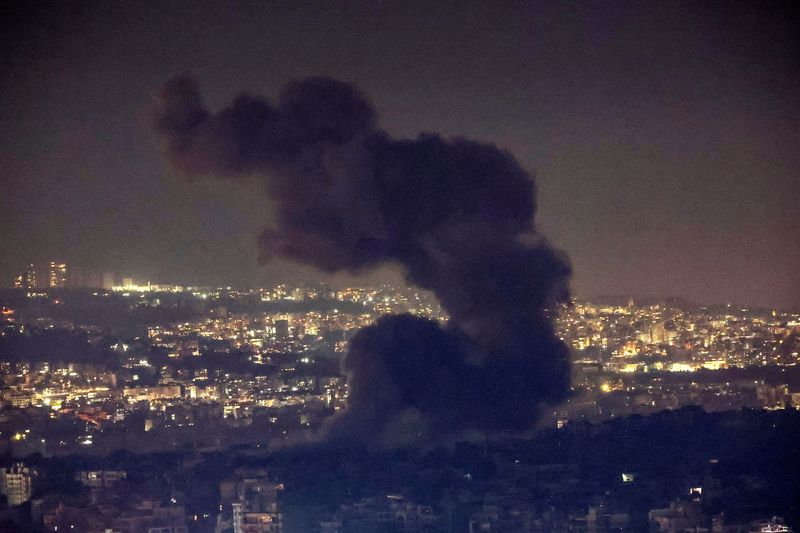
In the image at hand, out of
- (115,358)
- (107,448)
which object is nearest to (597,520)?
(107,448)

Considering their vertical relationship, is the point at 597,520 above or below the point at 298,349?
below

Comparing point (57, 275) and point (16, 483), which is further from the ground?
point (57, 275)

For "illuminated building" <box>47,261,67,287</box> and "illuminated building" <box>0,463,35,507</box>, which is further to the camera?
"illuminated building" <box>47,261,67,287</box>

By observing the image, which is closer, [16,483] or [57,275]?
[16,483]

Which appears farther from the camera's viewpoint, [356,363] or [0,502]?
[356,363]

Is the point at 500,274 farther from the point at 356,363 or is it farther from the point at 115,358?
the point at 115,358

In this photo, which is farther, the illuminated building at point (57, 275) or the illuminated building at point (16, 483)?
the illuminated building at point (57, 275)

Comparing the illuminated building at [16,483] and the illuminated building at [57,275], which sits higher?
the illuminated building at [57,275]

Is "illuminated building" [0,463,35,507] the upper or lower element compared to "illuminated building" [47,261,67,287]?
Answer: lower
